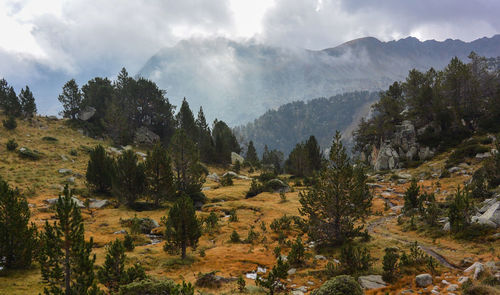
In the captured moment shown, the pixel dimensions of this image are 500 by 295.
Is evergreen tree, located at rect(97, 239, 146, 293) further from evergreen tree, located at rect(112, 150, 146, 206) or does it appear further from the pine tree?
evergreen tree, located at rect(112, 150, 146, 206)

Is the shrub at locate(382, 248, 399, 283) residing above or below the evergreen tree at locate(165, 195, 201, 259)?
below

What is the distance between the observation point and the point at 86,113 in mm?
70500

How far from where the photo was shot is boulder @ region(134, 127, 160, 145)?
71419 millimetres

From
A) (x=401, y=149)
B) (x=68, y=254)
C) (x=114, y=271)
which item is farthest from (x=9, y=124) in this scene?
(x=401, y=149)

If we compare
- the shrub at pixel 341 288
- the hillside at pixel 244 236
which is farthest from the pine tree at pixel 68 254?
the shrub at pixel 341 288

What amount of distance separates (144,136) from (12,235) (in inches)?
2533

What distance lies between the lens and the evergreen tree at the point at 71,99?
67.7m

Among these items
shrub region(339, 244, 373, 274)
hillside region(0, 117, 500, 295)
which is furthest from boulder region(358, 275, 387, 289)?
shrub region(339, 244, 373, 274)

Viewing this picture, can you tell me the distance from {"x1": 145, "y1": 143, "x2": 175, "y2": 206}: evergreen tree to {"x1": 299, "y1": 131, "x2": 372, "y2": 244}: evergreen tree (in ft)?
60.9

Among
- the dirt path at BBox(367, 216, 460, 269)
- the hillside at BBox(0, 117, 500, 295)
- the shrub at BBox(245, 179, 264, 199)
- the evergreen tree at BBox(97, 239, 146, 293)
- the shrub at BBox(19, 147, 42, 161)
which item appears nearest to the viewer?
the evergreen tree at BBox(97, 239, 146, 293)

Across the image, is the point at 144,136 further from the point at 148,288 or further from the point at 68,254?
the point at 148,288

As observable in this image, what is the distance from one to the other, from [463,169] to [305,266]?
30.2 m

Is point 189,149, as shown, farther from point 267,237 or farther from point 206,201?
point 267,237

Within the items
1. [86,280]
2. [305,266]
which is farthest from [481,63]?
[86,280]
